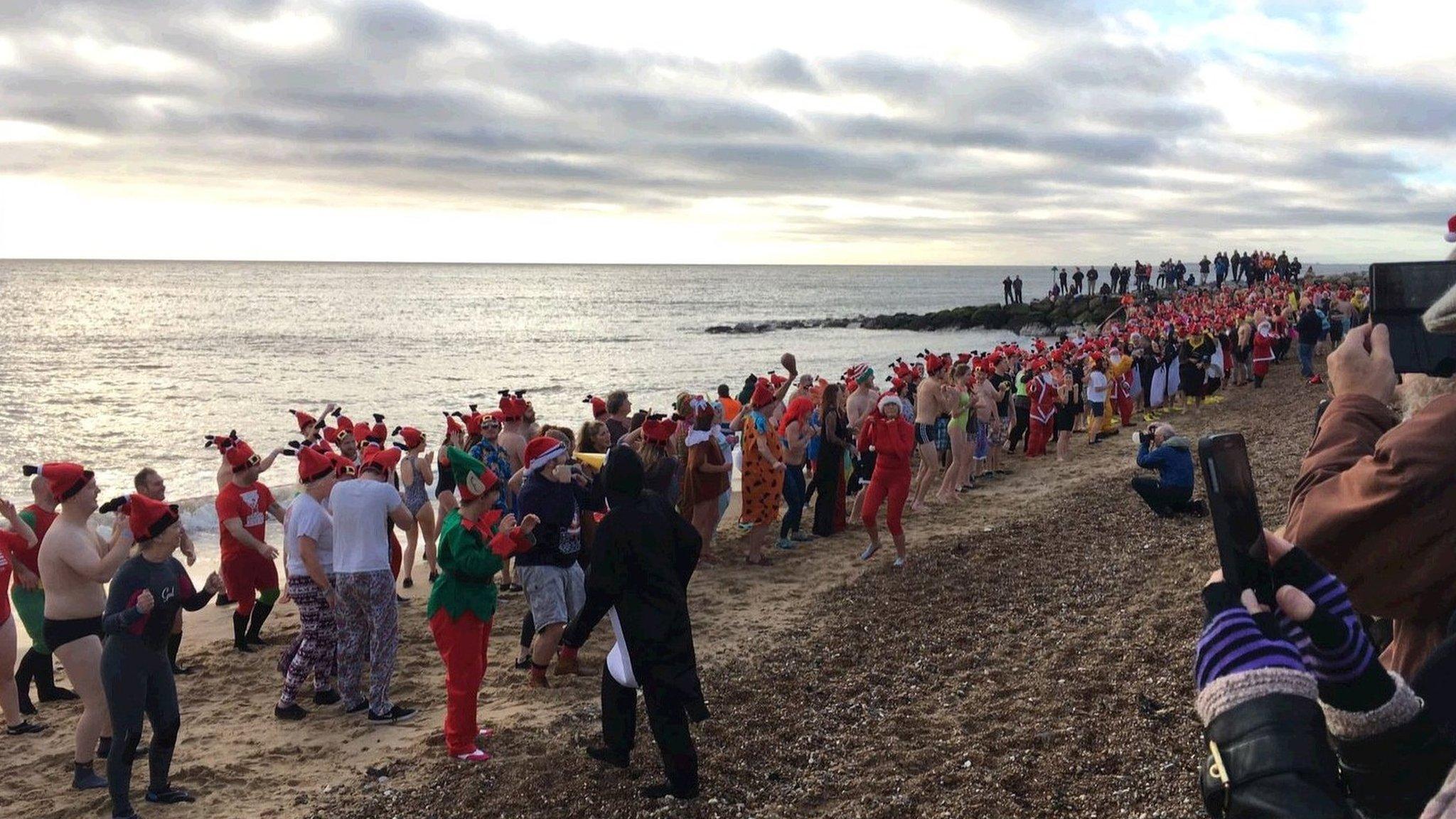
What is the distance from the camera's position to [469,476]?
5.91 meters

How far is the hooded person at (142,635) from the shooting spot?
512 centimetres

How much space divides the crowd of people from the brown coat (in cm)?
2

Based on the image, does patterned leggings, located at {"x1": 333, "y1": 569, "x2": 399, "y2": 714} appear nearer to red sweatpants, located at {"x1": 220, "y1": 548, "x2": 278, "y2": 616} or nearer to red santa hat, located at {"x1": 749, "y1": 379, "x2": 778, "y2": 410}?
red sweatpants, located at {"x1": 220, "y1": 548, "x2": 278, "y2": 616}

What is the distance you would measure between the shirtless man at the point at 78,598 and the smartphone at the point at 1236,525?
6058 millimetres

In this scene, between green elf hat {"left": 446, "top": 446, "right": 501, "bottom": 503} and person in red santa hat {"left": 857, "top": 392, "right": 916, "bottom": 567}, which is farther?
person in red santa hat {"left": 857, "top": 392, "right": 916, "bottom": 567}

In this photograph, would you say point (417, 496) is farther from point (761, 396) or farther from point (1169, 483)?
point (1169, 483)

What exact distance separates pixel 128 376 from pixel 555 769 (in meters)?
34.2

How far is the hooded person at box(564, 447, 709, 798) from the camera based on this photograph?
Answer: 513 centimetres

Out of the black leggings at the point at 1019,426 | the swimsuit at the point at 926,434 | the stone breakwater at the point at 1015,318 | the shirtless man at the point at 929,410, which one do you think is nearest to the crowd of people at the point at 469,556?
the shirtless man at the point at 929,410

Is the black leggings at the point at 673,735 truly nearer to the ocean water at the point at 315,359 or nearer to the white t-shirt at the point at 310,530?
the white t-shirt at the point at 310,530

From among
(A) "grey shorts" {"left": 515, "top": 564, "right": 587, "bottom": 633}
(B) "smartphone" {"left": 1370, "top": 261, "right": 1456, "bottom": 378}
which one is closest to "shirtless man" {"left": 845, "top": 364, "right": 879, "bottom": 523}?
(A) "grey shorts" {"left": 515, "top": 564, "right": 587, "bottom": 633}

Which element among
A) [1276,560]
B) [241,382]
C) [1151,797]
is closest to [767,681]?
[1151,797]

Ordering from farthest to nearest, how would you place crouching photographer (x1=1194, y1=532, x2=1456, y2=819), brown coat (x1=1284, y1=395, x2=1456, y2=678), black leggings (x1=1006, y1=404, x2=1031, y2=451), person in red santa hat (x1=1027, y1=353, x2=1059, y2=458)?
1. black leggings (x1=1006, y1=404, x2=1031, y2=451)
2. person in red santa hat (x1=1027, y1=353, x2=1059, y2=458)
3. brown coat (x1=1284, y1=395, x2=1456, y2=678)
4. crouching photographer (x1=1194, y1=532, x2=1456, y2=819)

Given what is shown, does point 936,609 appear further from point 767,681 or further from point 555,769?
point 555,769
